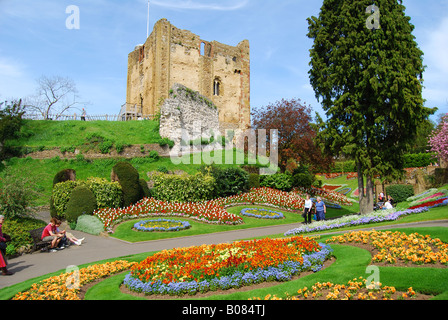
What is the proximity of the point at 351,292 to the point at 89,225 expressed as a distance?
12.1 metres

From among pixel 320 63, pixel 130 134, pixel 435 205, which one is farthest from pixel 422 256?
pixel 130 134

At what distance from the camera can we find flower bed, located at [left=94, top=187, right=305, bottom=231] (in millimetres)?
16109

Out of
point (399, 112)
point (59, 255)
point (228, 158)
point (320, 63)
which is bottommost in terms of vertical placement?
point (59, 255)

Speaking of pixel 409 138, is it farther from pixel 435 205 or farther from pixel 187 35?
pixel 187 35

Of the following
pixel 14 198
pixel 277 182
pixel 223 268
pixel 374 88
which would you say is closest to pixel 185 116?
pixel 277 182

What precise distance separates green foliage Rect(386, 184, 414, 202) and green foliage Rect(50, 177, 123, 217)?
20.7 m

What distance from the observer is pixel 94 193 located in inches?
658

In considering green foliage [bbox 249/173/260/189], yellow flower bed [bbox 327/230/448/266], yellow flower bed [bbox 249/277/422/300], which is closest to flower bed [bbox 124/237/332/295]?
yellow flower bed [bbox 249/277/422/300]

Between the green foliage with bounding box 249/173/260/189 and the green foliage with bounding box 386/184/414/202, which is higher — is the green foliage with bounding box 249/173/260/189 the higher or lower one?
the higher one

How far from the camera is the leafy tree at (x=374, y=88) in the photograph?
15.9 m

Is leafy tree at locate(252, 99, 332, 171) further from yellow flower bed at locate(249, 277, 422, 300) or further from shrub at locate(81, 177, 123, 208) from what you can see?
yellow flower bed at locate(249, 277, 422, 300)

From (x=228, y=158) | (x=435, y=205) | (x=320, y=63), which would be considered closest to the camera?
(x=435, y=205)

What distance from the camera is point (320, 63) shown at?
18.7 metres
